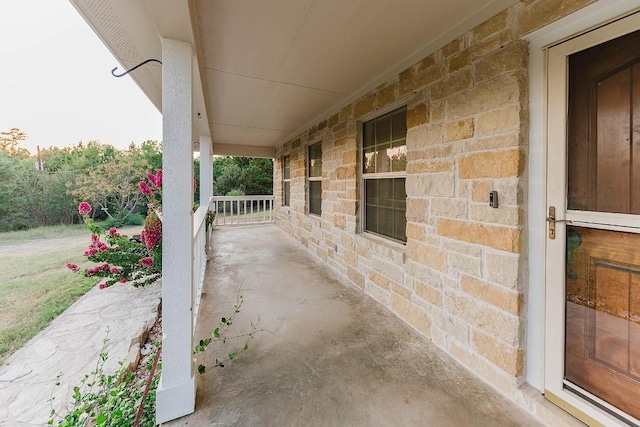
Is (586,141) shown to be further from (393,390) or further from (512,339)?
(393,390)

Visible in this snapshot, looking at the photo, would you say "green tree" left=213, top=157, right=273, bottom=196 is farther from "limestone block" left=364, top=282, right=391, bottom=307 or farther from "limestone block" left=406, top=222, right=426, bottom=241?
"limestone block" left=406, top=222, right=426, bottom=241

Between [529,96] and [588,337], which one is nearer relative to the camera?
[588,337]

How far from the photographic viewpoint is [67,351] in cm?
270

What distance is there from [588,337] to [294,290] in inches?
103

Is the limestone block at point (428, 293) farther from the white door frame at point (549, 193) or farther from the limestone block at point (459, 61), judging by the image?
the limestone block at point (459, 61)

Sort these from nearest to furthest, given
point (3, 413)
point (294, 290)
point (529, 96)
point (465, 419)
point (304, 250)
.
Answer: point (465, 419)
point (529, 96)
point (3, 413)
point (294, 290)
point (304, 250)

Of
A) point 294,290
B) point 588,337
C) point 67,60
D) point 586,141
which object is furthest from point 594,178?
point 67,60

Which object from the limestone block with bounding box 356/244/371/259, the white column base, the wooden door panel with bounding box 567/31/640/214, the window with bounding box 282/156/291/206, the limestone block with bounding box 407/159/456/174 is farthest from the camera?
the window with bounding box 282/156/291/206

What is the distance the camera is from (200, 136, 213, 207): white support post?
512 cm

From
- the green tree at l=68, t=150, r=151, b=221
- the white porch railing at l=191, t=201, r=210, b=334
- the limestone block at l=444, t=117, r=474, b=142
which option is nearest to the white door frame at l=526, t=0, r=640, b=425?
the limestone block at l=444, t=117, r=474, b=142

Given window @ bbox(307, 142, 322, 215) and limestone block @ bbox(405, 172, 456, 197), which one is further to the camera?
window @ bbox(307, 142, 322, 215)

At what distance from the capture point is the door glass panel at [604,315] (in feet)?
3.86

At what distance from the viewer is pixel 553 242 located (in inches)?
56.2

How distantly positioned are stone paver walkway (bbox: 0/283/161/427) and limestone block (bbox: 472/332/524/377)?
9.79 feet
